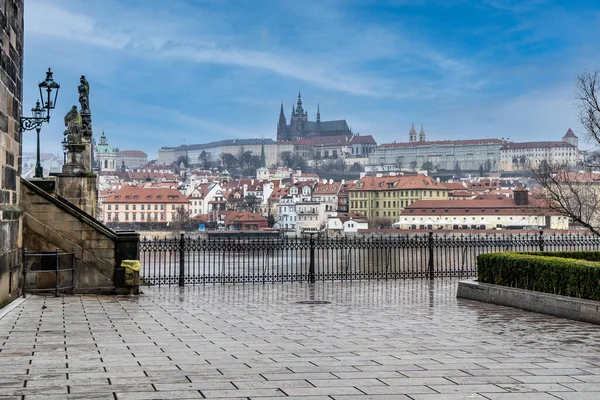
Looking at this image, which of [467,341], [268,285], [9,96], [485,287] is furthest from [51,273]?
[467,341]

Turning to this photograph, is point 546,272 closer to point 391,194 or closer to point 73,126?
point 73,126

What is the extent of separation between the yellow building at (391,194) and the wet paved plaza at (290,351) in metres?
159

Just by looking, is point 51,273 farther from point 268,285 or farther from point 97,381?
point 97,381

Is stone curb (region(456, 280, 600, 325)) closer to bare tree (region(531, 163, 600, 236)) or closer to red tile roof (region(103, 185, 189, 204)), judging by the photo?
bare tree (region(531, 163, 600, 236))

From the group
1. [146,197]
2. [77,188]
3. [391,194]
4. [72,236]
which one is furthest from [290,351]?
[391,194]

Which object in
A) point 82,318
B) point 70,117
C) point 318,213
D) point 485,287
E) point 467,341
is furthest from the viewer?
point 318,213

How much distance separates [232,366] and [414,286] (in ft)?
43.8

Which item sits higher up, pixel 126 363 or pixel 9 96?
pixel 9 96

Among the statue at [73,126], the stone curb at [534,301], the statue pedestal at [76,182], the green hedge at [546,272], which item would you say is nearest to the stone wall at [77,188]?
the statue pedestal at [76,182]

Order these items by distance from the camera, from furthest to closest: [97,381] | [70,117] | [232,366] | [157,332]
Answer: [70,117], [157,332], [232,366], [97,381]

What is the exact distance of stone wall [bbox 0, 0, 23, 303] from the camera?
47.6 ft

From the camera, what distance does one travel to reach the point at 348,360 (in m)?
9.91

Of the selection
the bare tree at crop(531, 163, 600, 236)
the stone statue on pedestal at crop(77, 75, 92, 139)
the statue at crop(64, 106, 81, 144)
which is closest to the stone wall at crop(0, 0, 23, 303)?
the statue at crop(64, 106, 81, 144)

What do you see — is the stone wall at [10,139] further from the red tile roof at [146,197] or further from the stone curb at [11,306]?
the red tile roof at [146,197]
